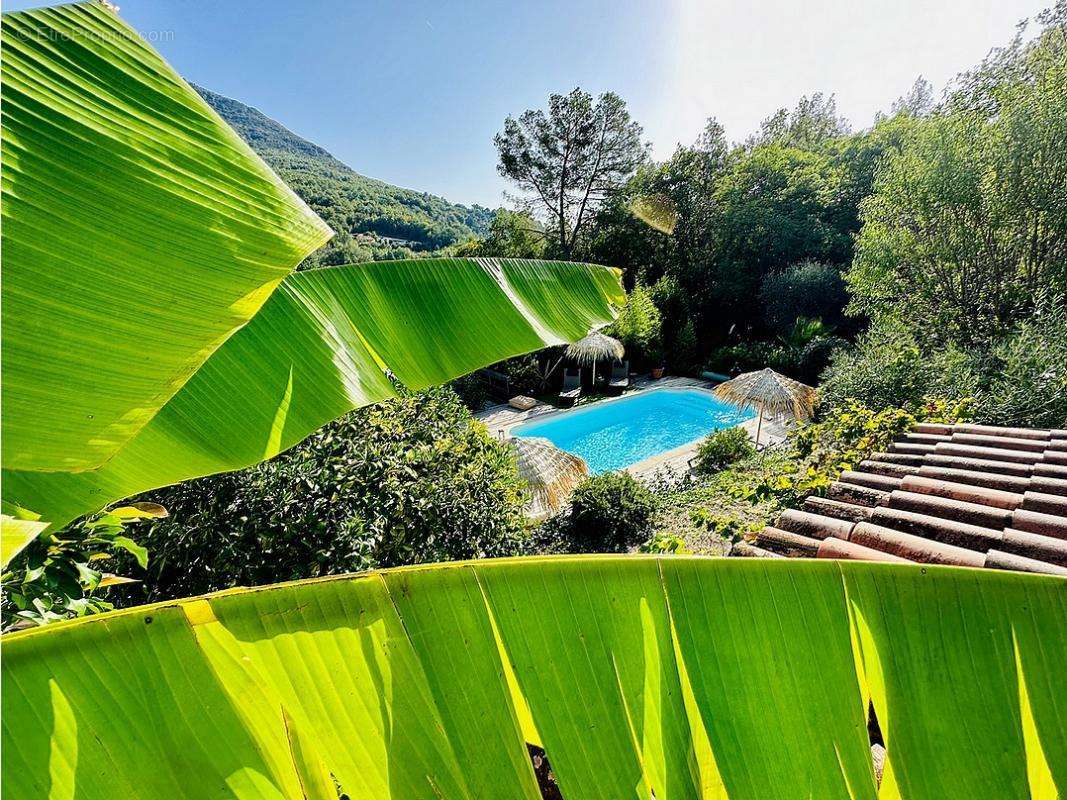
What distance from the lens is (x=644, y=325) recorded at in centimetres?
1961

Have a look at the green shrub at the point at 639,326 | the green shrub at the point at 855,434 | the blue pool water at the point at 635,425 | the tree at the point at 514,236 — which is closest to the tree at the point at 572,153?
the tree at the point at 514,236

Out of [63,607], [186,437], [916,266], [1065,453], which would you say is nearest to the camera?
[186,437]

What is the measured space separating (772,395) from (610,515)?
7532 millimetres

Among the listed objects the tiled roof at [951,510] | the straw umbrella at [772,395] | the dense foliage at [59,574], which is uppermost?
the dense foliage at [59,574]

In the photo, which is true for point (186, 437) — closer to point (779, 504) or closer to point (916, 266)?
point (779, 504)

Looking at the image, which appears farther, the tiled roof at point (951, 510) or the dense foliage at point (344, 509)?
the dense foliage at point (344, 509)

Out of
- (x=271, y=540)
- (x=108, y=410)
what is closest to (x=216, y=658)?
(x=108, y=410)

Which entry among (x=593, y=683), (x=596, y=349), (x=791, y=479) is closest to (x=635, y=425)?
(x=596, y=349)

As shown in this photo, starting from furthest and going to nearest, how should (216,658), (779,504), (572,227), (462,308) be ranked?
(572,227) < (779,504) < (462,308) < (216,658)

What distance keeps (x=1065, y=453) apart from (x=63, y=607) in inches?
229

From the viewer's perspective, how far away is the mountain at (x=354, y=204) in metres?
39.8

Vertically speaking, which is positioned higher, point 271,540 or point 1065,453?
point 271,540

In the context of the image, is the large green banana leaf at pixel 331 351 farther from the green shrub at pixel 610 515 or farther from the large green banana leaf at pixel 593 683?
the green shrub at pixel 610 515

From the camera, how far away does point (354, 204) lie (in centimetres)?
5250
